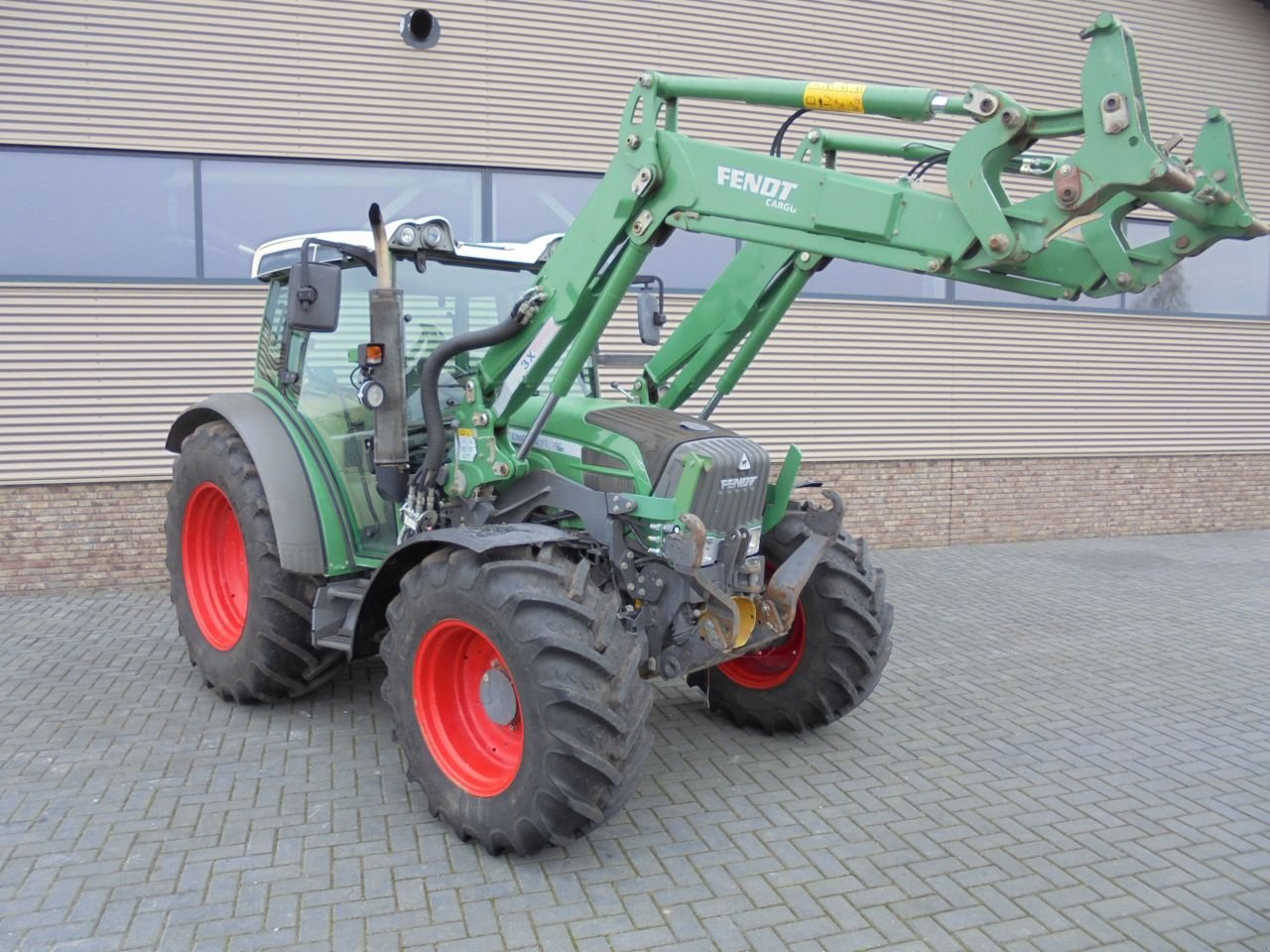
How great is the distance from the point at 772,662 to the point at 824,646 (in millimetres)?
388

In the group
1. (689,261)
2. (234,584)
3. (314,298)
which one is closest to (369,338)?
(314,298)

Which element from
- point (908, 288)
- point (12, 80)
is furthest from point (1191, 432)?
point (12, 80)

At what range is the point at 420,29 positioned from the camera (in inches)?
330

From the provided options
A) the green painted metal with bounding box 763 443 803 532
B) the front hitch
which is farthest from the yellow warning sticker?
the green painted metal with bounding box 763 443 803 532

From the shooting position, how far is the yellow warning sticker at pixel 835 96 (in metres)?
3.30

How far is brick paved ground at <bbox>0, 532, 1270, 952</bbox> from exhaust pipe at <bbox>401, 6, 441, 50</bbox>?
5.28 m

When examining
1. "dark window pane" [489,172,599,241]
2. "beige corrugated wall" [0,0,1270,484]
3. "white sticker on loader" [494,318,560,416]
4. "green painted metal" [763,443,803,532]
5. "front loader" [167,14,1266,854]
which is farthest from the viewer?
"dark window pane" [489,172,599,241]

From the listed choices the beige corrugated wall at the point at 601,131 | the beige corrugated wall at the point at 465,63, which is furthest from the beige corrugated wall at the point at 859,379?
the beige corrugated wall at the point at 465,63

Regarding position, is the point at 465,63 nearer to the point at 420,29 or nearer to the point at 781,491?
the point at 420,29

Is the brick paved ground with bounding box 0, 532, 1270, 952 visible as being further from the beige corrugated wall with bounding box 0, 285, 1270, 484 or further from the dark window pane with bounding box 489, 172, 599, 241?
the dark window pane with bounding box 489, 172, 599, 241

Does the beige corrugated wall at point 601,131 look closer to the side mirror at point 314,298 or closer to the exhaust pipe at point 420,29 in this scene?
the exhaust pipe at point 420,29

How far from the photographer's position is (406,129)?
8461 millimetres

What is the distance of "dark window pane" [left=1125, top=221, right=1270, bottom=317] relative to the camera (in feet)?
37.8

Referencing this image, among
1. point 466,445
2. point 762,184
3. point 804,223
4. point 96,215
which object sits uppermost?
point 96,215
